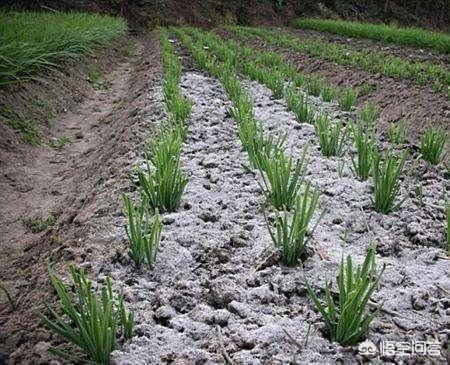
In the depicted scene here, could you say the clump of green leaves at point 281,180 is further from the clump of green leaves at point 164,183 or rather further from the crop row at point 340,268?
the clump of green leaves at point 164,183

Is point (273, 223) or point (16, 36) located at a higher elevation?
point (16, 36)

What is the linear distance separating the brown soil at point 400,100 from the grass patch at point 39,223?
2.35m

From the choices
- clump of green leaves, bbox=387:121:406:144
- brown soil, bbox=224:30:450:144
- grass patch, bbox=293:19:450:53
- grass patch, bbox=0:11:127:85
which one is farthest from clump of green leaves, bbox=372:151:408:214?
grass patch, bbox=293:19:450:53

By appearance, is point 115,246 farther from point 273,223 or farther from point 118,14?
point 118,14

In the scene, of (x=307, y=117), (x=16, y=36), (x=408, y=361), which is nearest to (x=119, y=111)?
(x=16, y=36)

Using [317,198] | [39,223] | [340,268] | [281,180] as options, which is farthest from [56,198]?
[340,268]

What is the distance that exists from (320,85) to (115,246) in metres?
3.05

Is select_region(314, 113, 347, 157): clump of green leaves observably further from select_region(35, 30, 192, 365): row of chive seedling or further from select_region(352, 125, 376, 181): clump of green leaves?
select_region(35, 30, 192, 365): row of chive seedling

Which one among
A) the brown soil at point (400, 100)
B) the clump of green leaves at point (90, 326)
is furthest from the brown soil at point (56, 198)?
the brown soil at point (400, 100)

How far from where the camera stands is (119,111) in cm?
407

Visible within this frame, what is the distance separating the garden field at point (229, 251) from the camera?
110 cm

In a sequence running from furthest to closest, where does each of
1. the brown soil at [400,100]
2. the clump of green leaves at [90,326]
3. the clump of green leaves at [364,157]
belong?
the brown soil at [400,100] < the clump of green leaves at [364,157] < the clump of green leaves at [90,326]

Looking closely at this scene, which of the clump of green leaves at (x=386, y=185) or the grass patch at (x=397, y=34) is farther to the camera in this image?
the grass patch at (x=397, y=34)

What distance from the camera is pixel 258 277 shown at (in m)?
1.40
